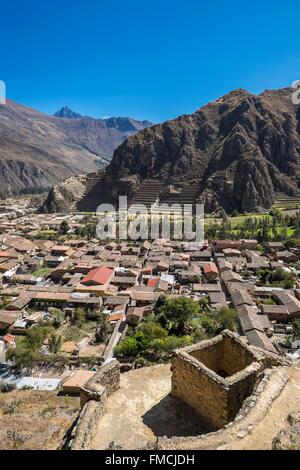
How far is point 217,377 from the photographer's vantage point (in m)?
7.92

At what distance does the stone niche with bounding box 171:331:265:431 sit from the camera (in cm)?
784

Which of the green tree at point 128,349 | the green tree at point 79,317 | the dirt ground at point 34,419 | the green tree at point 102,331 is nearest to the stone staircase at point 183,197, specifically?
the green tree at point 79,317

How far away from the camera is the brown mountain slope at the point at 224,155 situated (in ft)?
341

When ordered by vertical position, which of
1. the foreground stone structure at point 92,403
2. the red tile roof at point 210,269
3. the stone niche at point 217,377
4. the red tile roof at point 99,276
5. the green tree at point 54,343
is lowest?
the green tree at point 54,343

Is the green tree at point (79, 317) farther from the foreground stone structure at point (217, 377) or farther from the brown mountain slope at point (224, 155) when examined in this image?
the brown mountain slope at point (224, 155)

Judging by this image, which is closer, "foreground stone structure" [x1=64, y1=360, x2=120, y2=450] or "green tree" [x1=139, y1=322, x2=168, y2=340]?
"foreground stone structure" [x1=64, y1=360, x2=120, y2=450]

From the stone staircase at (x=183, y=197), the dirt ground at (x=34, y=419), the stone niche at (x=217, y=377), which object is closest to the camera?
the stone niche at (x=217, y=377)

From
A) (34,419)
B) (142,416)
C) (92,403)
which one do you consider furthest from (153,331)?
(92,403)

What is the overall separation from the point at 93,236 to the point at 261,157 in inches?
2740

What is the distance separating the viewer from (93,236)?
68688mm

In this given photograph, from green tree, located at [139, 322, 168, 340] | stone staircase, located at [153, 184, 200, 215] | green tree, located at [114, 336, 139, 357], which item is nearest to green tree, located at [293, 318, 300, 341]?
green tree, located at [139, 322, 168, 340]

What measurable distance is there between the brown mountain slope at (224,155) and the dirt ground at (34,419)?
87.9 metres

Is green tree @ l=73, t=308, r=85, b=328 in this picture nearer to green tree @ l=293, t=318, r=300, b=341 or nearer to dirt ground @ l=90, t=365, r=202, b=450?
green tree @ l=293, t=318, r=300, b=341

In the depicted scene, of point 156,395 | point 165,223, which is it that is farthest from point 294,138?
point 156,395
